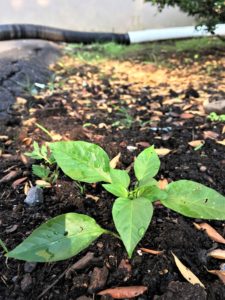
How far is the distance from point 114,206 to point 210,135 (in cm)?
94

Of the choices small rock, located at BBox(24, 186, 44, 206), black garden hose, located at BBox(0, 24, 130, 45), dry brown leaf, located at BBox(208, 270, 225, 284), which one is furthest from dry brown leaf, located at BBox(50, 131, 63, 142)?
black garden hose, located at BBox(0, 24, 130, 45)

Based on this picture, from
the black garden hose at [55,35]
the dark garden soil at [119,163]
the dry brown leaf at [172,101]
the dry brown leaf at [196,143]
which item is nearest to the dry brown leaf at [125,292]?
the dark garden soil at [119,163]

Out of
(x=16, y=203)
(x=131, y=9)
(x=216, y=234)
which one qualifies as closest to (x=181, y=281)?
(x=216, y=234)

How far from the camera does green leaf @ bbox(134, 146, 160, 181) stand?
1082 millimetres

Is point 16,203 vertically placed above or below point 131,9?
below

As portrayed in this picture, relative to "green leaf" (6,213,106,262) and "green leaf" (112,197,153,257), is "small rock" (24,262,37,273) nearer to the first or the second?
"green leaf" (6,213,106,262)

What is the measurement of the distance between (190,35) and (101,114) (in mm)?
3018

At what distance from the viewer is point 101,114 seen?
81.4 inches

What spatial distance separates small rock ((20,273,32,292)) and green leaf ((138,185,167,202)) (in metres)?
0.36

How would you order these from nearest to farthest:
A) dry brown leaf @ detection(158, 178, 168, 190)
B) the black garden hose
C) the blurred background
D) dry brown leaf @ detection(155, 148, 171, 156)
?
dry brown leaf @ detection(158, 178, 168, 190) → dry brown leaf @ detection(155, 148, 171, 156) → the black garden hose → the blurred background

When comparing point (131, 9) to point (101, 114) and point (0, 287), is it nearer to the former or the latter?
point (101, 114)

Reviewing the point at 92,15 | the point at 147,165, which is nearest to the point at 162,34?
the point at 92,15

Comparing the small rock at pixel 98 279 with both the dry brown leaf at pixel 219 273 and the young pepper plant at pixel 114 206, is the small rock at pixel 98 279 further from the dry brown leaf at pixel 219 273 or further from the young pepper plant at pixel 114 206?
the dry brown leaf at pixel 219 273

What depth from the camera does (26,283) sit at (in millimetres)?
911
